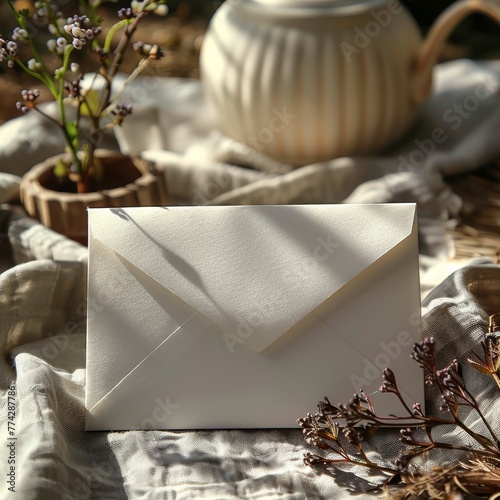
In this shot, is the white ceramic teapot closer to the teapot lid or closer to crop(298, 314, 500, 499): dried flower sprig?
the teapot lid

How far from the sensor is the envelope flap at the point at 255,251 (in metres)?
0.60

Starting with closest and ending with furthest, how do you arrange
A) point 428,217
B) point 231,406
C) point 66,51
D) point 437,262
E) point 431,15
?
point 231,406 < point 66,51 < point 437,262 < point 428,217 < point 431,15

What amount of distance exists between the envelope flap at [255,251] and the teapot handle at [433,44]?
17.6 inches

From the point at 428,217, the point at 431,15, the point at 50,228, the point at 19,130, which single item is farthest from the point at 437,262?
the point at 431,15

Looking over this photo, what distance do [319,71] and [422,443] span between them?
21.8 inches

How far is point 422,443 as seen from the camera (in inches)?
20.1

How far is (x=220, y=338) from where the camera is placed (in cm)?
60

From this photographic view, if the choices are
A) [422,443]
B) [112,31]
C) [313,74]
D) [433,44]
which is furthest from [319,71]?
[422,443]

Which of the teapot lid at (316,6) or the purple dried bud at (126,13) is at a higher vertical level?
the purple dried bud at (126,13)

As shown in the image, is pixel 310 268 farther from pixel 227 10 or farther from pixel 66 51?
pixel 227 10

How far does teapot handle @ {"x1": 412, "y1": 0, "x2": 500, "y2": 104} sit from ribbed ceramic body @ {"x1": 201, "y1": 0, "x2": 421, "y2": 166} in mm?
11

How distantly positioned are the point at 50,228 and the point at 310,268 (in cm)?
31

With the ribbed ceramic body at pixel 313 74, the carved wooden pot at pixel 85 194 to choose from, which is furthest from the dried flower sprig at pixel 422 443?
the ribbed ceramic body at pixel 313 74

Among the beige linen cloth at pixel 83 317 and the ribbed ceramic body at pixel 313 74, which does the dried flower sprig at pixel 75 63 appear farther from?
the ribbed ceramic body at pixel 313 74
